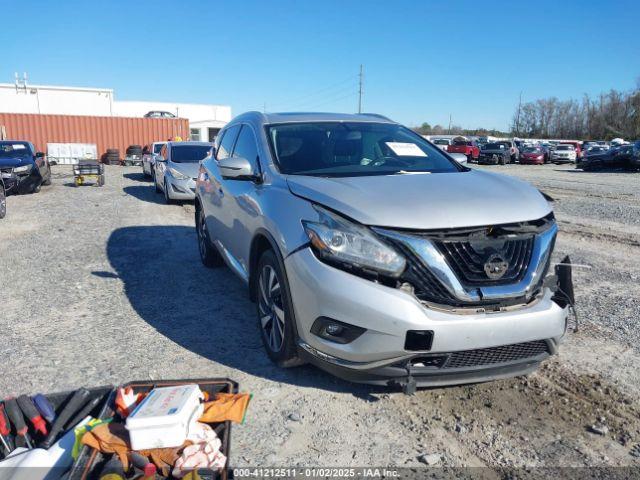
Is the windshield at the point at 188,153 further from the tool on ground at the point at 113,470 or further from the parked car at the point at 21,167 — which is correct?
the tool on ground at the point at 113,470

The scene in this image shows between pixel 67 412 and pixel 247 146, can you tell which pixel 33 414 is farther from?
pixel 247 146

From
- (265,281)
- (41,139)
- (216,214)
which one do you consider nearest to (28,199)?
(216,214)

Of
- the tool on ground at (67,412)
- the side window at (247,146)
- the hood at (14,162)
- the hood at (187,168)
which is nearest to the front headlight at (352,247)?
the side window at (247,146)

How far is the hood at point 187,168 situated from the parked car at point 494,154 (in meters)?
25.1

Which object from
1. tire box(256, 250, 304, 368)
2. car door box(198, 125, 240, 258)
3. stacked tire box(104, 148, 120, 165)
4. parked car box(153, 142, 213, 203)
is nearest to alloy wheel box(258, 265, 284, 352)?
tire box(256, 250, 304, 368)

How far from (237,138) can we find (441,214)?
2.76 meters

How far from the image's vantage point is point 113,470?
2211 mm

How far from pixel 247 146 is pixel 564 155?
3523cm

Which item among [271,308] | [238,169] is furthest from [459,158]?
[271,308]

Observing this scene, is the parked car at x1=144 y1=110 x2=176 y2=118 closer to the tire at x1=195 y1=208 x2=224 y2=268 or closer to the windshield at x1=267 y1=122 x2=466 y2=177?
the tire at x1=195 y1=208 x2=224 y2=268

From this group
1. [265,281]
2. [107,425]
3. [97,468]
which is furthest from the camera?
[265,281]

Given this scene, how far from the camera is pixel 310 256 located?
2.92 m

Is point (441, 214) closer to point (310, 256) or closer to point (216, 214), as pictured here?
point (310, 256)

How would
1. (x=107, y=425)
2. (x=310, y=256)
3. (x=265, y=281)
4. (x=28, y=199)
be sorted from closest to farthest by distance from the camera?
(x=107, y=425), (x=310, y=256), (x=265, y=281), (x=28, y=199)
